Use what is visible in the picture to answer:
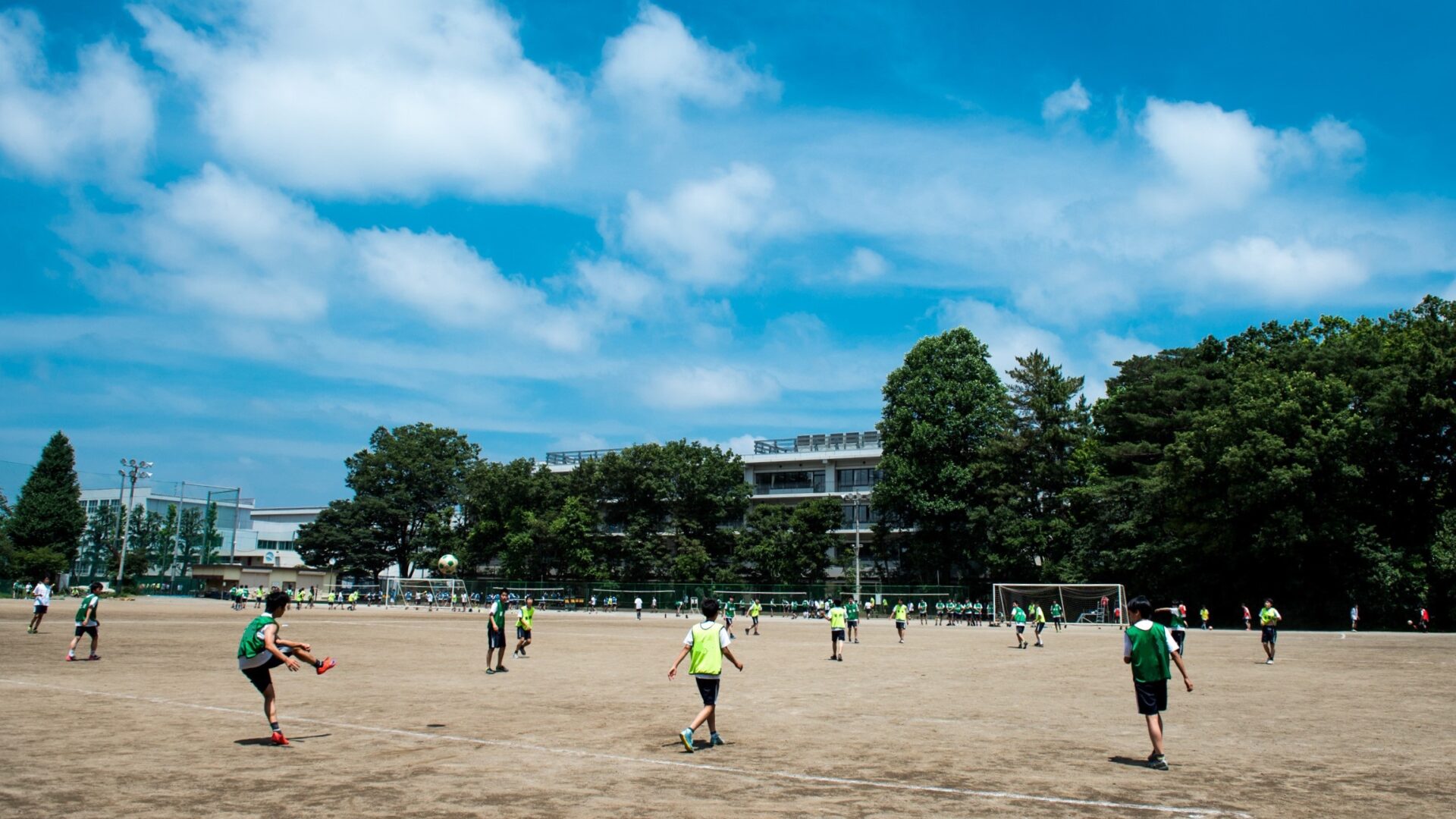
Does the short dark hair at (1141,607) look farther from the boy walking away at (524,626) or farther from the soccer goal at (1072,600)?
the soccer goal at (1072,600)

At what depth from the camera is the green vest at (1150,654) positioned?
35.2 feet

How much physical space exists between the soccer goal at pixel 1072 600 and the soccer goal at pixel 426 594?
138ft

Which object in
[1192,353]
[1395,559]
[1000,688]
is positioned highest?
[1192,353]

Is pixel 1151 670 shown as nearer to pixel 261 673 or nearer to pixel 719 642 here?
pixel 719 642

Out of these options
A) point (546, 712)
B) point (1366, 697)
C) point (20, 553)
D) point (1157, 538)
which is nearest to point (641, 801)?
point (546, 712)

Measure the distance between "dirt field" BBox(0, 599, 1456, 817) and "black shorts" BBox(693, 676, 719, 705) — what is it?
575 millimetres

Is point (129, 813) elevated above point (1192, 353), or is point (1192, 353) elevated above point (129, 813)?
point (1192, 353)

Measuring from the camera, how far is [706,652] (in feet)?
38.2

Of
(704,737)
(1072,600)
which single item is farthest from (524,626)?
(1072,600)

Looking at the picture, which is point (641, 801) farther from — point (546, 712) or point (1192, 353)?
point (1192, 353)

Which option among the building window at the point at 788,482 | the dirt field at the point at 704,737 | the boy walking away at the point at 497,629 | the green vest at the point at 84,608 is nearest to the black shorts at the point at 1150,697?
the dirt field at the point at 704,737

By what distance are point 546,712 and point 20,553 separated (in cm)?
8620

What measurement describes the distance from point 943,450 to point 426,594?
147 feet

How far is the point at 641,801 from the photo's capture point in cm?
844
